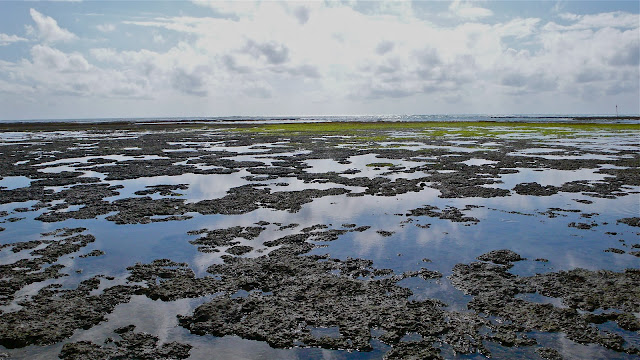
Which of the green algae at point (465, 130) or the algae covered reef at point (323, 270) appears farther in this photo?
the green algae at point (465, 130)

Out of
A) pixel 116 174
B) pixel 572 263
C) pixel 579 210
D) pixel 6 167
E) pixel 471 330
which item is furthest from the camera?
pixel 6 167

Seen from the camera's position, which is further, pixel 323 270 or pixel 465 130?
pixel 465 130

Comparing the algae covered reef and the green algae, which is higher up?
the green algae

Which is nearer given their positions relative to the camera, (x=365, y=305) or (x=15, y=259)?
(x=365, y=305)

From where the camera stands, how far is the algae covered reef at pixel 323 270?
846cm

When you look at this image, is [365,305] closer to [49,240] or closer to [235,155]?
[49,240]

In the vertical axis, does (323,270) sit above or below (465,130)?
below

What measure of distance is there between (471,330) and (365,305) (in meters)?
2.40

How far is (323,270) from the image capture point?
12.2m

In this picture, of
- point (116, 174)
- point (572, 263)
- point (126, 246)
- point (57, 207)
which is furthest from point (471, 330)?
point (116, 174)

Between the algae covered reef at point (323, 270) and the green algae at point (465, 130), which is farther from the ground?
the green algae at point (465, 130)

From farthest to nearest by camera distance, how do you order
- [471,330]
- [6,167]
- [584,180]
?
1. [6,167]
2. [584,180]
3. [471,330]

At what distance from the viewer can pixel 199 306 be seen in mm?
9953

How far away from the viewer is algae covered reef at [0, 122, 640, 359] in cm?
846
